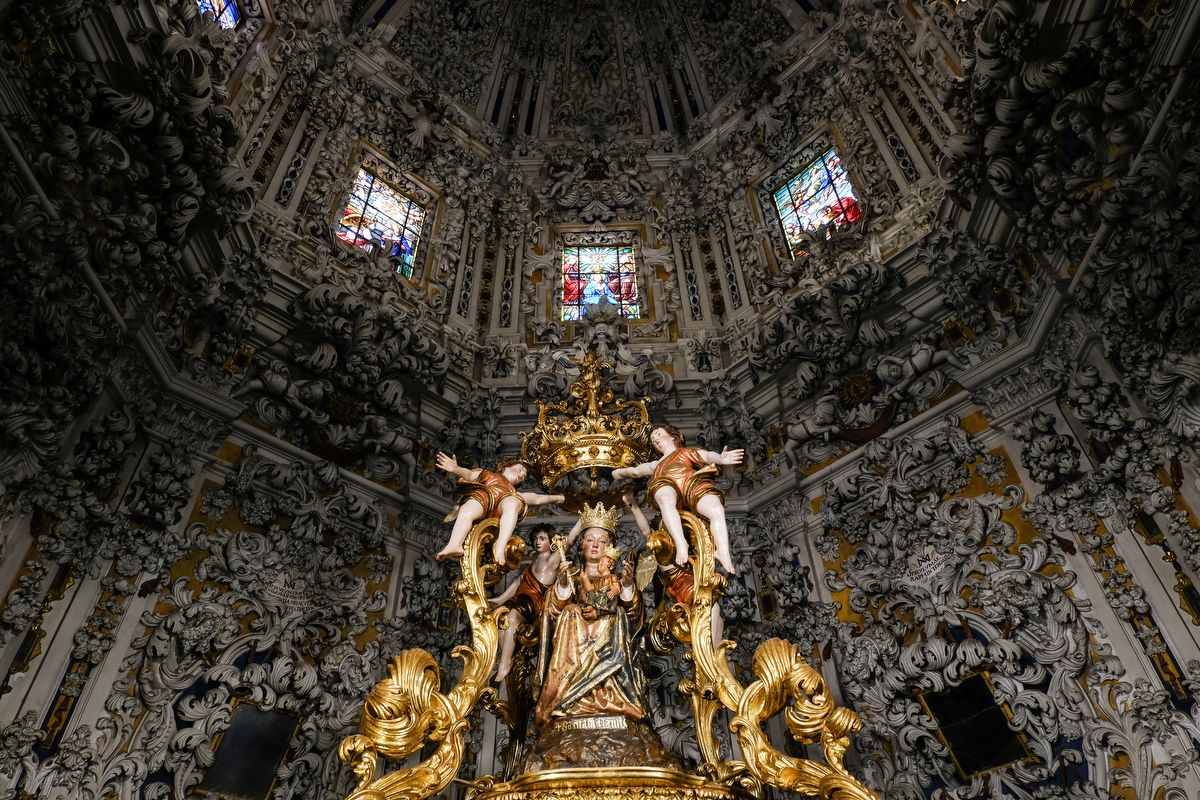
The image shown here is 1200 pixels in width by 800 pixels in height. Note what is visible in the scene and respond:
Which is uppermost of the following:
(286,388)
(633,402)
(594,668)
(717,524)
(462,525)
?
(286,388)

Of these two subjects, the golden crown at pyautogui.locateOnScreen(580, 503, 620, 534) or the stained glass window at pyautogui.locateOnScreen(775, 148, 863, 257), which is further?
the stained glass window at pyautogui.locateOnScreen(775, 148, 863, 257)

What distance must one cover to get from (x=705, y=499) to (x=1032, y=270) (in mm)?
3719

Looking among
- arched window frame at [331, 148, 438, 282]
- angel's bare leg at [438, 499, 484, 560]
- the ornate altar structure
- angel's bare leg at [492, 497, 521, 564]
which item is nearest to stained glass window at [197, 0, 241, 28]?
arched window frame at [331, 148, 438, 282]

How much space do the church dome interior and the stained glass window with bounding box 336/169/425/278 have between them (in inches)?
2.5

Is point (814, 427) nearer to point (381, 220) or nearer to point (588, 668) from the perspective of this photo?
point (588, 668)

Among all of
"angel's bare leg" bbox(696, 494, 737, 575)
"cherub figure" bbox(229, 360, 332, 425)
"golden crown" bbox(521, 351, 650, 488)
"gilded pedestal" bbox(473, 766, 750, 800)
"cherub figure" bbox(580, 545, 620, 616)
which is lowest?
"gilded pedestal" bbox(473, 766, 750, 800)

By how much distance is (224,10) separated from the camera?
859 centimetres

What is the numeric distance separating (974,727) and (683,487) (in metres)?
2.90

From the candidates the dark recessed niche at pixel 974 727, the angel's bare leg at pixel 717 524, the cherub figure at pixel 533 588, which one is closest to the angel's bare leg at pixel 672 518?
the angel's bare leg at pixel 717 524

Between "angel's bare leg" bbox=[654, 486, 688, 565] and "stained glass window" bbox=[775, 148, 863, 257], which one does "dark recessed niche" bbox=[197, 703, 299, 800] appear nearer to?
"angel's bare leg" bbox=[654, 486, 688, 565]

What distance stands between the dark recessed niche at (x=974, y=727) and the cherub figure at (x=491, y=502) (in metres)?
3.45

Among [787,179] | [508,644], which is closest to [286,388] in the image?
[508,644]

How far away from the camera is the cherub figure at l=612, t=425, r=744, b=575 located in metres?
5.45

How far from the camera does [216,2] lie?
8.47 meters
